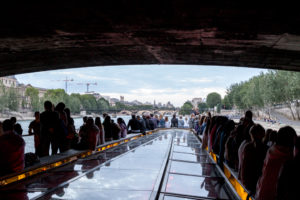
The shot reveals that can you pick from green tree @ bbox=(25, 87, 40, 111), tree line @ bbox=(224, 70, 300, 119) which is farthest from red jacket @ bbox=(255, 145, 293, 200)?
green tree @ bbox=(25, 87, 40, 111)

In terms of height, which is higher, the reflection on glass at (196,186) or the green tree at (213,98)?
the green tree at (213,98)

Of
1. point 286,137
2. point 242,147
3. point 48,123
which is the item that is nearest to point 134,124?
point 48,123

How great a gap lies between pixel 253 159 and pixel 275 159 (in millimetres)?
995

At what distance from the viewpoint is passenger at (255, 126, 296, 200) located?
4.00 metres

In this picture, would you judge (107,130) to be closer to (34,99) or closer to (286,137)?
(286,137)

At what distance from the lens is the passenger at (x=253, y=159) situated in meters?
4.93

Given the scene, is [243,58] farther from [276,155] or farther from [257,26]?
[276,155]

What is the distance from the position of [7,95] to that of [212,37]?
92.6m

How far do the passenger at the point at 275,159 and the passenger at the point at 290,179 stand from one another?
0.53 meters

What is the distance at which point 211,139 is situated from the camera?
9.78m

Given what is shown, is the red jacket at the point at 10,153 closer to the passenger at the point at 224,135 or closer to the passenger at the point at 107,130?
the passenger at the point at 224,135

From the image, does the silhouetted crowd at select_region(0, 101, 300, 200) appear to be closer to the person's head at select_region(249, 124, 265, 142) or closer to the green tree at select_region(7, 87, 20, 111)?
the person's head at select_region(249, 124, 265, 142)

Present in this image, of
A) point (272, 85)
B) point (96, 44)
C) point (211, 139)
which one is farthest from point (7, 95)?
point (211, 139)

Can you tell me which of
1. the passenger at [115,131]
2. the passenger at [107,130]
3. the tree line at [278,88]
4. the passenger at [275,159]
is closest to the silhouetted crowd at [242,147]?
the passenger at [275,159]
